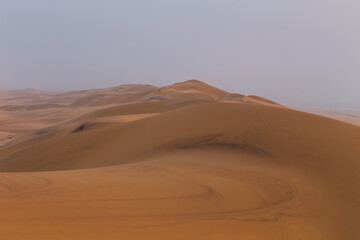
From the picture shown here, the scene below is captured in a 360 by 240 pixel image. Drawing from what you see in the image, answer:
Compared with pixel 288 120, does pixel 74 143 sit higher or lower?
lower

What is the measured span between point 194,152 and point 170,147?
565 mm

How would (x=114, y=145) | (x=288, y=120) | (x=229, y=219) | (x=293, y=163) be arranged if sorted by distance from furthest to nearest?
(x=114, y=145), (x=288, y=120), (x=293, y=163), (x=229, y=219)

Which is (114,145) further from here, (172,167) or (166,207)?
(166,207)

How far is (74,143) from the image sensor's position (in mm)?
5789

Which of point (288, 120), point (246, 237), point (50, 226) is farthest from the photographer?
point (288, 120)

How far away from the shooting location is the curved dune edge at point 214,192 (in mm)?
1445

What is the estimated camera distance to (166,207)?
5.43 ft

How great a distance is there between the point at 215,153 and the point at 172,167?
896 mm

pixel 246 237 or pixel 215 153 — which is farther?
pixel 215 153

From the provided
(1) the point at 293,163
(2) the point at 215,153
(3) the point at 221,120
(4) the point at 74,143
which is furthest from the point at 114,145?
(1) the point at 293,163

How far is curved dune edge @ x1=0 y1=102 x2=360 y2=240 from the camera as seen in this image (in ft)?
4.74

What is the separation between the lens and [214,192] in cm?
193

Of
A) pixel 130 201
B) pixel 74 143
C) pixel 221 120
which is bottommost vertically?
pixel 74 143

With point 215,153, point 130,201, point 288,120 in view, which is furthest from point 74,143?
point 130,201
